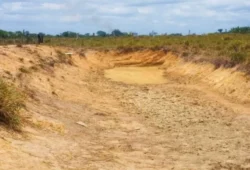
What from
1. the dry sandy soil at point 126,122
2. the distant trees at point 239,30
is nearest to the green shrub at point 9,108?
the dry sandy soil at point 126,122

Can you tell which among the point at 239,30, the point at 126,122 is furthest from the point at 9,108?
the point at 239,30

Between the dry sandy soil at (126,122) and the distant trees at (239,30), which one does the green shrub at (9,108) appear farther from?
the distant trees at (239,30)

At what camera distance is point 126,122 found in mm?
18641

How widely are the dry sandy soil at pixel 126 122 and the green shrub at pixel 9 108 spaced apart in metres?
0.44

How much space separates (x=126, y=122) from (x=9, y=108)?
245 inches

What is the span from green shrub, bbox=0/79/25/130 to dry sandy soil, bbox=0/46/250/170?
44 cm

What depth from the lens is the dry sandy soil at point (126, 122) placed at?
12.1m

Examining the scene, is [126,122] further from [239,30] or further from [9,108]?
[239,30]

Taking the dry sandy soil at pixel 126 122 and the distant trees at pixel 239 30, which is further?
the distant trees at pixel 239 30

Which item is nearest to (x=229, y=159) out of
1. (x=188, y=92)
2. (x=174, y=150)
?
(x=174, y=150)

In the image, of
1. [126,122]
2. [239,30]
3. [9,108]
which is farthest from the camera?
[239,30]

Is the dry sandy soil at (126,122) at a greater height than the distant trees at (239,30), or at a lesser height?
lesser

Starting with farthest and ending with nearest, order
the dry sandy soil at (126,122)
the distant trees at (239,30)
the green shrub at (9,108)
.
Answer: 1. the distant trees at (239,30)
2. the green shrub at (9,108)
3. the dry sandy soil at (126,122)

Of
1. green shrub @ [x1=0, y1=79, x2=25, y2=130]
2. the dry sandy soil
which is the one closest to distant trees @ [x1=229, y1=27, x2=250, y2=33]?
the dry sandy soil
